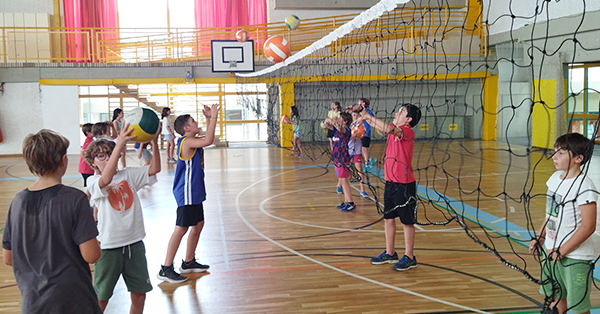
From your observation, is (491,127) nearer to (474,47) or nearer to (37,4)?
(474,47)

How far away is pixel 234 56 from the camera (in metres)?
12.5

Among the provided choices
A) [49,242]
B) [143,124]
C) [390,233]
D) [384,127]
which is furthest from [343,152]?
[49,242]

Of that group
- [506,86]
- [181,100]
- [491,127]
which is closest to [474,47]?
[506,86]

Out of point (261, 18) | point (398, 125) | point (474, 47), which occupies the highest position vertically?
point (261, 18)

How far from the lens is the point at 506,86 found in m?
15.2

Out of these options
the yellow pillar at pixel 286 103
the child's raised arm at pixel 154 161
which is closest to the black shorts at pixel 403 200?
the child's raised arm at pixel 154 161

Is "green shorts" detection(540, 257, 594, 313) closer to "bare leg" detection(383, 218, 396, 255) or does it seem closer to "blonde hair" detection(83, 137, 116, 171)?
"bare leg" detection(383, 218, 396, 255)

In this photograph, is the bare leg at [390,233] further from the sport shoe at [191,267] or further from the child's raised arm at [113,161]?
the child's raised arm at [113,161]

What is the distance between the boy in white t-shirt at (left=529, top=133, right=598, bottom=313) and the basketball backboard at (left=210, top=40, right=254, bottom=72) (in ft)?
34.0

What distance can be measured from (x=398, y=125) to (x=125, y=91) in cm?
1314

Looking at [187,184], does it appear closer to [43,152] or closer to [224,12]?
[43,152]

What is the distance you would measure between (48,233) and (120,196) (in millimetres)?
897

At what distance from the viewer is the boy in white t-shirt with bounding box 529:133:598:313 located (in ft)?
7.82

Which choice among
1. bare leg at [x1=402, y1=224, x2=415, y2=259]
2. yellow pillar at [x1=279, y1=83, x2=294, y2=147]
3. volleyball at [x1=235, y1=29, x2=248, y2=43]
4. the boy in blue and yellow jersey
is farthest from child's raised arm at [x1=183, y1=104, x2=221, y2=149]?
yellow pillar at [x1=279, y1=83, x2=294, y2=147]
